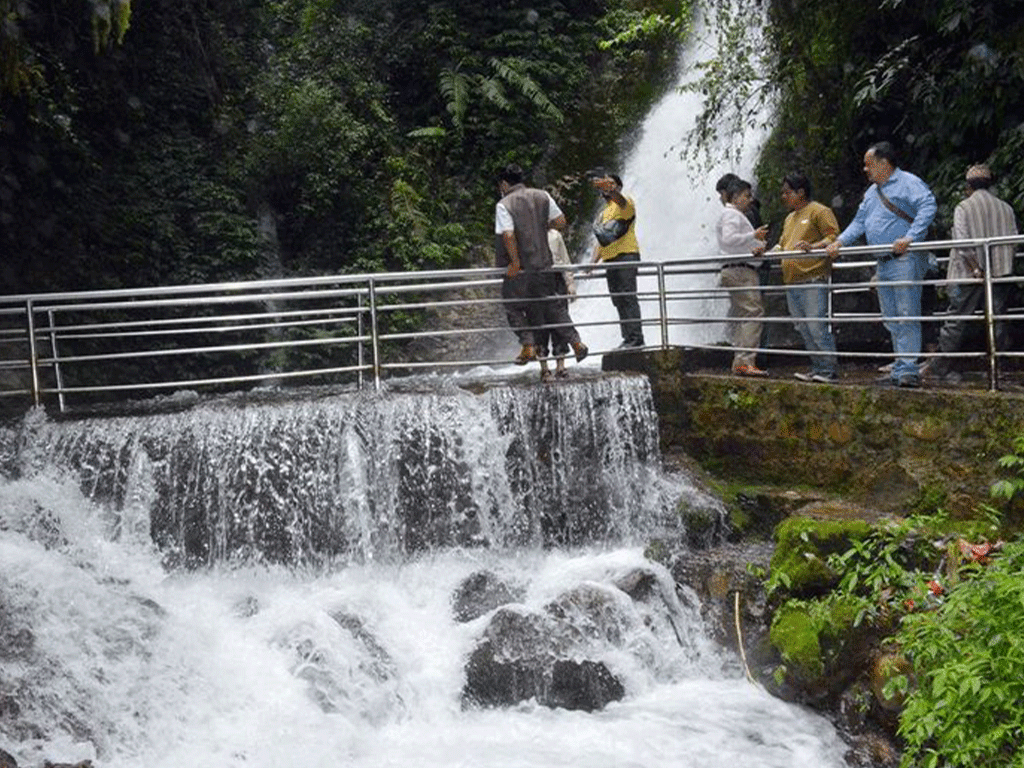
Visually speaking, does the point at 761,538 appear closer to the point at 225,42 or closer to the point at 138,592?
the point at 138,592

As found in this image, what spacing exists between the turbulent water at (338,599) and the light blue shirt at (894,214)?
2188 mm

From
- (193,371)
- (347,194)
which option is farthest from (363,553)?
(347,194)

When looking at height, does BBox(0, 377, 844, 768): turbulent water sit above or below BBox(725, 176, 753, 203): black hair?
below

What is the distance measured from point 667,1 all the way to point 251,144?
24.0 ft

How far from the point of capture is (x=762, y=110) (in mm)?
14188

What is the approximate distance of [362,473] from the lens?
8.70 meters

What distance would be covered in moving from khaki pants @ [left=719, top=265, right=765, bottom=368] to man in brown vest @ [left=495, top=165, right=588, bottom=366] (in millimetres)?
1322

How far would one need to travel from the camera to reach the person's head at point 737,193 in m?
9.43

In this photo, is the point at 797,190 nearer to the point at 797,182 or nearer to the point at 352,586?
the point at 797,182

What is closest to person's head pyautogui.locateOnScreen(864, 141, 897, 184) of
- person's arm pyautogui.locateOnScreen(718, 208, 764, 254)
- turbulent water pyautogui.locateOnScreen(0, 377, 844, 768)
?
person's arm pyautogui.locateOnScreen(718, 208, 764, 254)

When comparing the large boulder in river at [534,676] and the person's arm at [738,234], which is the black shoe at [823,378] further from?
the large boulder in river at [534,676]

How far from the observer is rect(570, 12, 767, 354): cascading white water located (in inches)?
569

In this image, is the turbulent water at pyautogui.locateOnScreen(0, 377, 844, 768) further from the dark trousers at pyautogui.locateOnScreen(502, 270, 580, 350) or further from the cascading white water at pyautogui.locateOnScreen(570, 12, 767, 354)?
the cascading white water at pyautogui.locateOnScreen(570, 12, 767, 354)

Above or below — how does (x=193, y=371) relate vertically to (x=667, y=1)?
below
